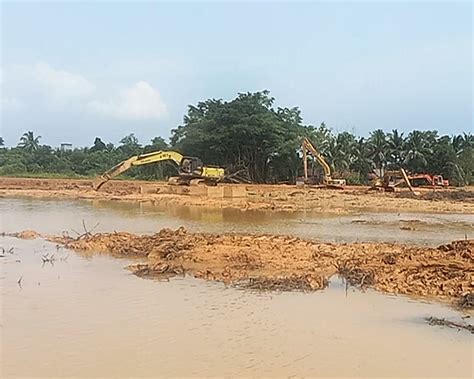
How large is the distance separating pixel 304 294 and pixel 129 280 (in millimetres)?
2949

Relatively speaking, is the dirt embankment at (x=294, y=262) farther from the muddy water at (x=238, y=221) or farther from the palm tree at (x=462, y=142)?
the palm tree at (x=462, y=142)

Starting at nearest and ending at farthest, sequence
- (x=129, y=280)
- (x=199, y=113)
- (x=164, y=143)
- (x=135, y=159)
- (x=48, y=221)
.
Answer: (x=129, y=280), (x=48, y=221), (x=135, y=159), (x=199, y=113), (x=164, y=143)

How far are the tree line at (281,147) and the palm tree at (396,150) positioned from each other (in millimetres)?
80

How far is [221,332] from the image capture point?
755 centimetres

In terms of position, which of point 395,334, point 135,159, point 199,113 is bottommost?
point 395,334

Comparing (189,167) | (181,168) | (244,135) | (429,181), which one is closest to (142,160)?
(181,168)

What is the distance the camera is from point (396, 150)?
52.0 metres

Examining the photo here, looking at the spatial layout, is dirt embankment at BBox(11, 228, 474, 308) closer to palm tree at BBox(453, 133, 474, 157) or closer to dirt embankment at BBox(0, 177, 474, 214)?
dirt embankment at BBox(0, 177, 474, 214)

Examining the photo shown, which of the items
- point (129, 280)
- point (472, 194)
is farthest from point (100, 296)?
point (472, 194)

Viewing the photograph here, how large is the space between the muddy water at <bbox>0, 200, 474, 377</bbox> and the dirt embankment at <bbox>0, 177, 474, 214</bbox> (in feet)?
59.6

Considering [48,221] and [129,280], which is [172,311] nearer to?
[129,280]

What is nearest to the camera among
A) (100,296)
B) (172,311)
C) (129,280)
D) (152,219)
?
(172,311)

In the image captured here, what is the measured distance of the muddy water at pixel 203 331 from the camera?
630cm

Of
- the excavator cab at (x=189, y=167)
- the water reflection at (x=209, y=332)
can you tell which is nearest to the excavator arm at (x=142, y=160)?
the excavator cab at (x=189, y=167)
